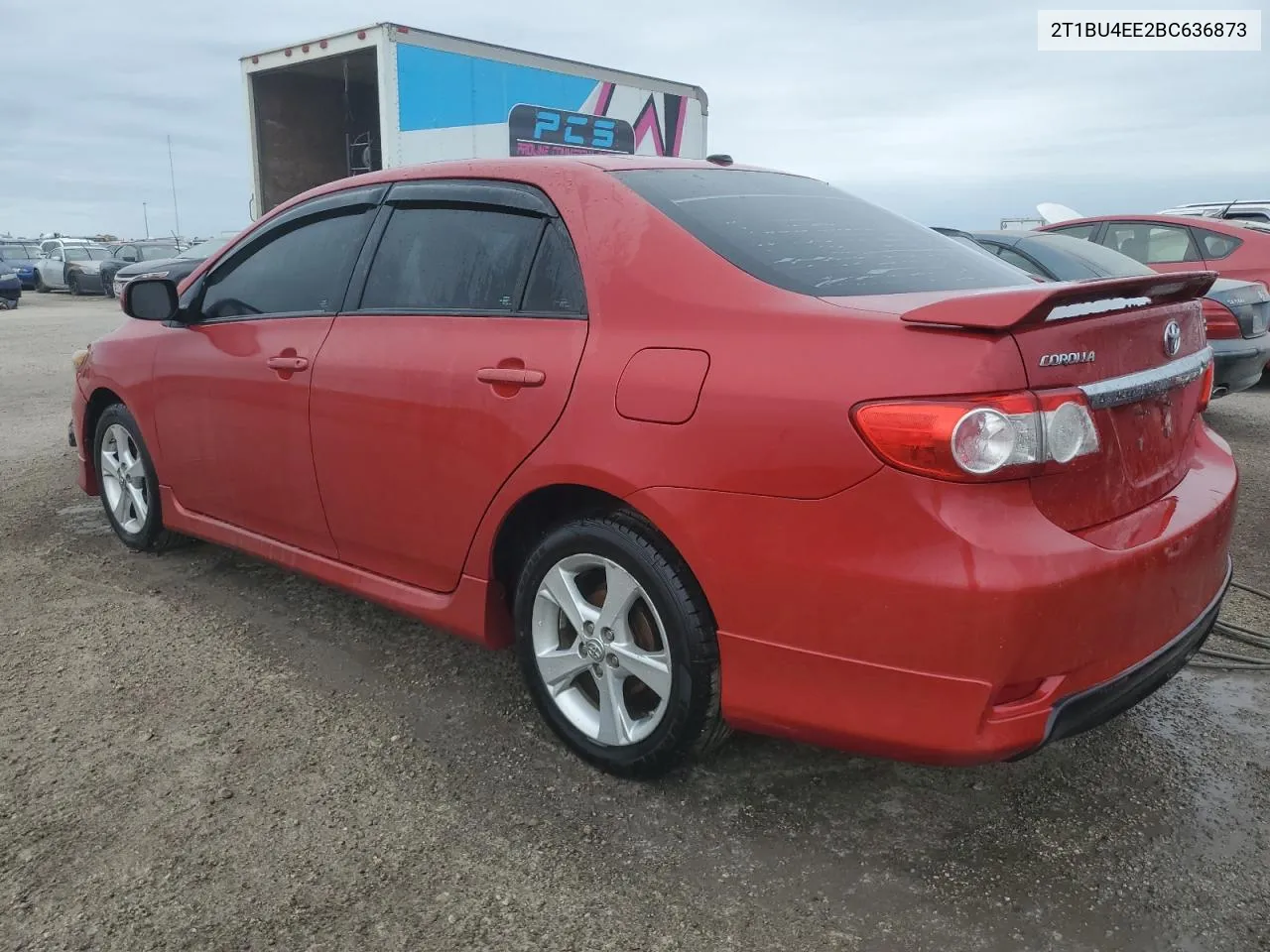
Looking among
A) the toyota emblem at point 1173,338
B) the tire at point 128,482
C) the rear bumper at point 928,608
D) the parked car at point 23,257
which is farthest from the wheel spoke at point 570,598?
the parked car at point 23,257

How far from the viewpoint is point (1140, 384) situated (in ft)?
7.30

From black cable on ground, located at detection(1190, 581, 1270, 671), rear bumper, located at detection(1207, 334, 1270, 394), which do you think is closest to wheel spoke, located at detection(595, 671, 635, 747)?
black cable on ground, located at detection(1190, 581, 1270, 671)

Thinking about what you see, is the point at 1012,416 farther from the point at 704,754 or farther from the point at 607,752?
the point at 607,752

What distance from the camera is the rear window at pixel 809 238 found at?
7.97 feet

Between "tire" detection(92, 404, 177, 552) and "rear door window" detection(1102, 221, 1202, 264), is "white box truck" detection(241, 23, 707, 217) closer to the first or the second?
"rear door window" detection(1102, 221, 1202, 264)

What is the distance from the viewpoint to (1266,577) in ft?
13.5

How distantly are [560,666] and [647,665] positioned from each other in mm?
319

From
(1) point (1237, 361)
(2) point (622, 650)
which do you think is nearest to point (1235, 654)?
(2) point (622, 650)

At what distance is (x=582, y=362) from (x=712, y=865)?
1.19 meters

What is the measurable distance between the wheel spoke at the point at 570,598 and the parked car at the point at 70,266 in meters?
25.9

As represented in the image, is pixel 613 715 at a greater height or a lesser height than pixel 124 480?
lesser

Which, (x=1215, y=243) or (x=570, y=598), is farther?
(x=1215, y=243)

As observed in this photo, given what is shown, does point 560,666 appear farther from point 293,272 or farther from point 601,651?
point 293,272

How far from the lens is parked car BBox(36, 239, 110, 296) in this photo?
25.2 m
